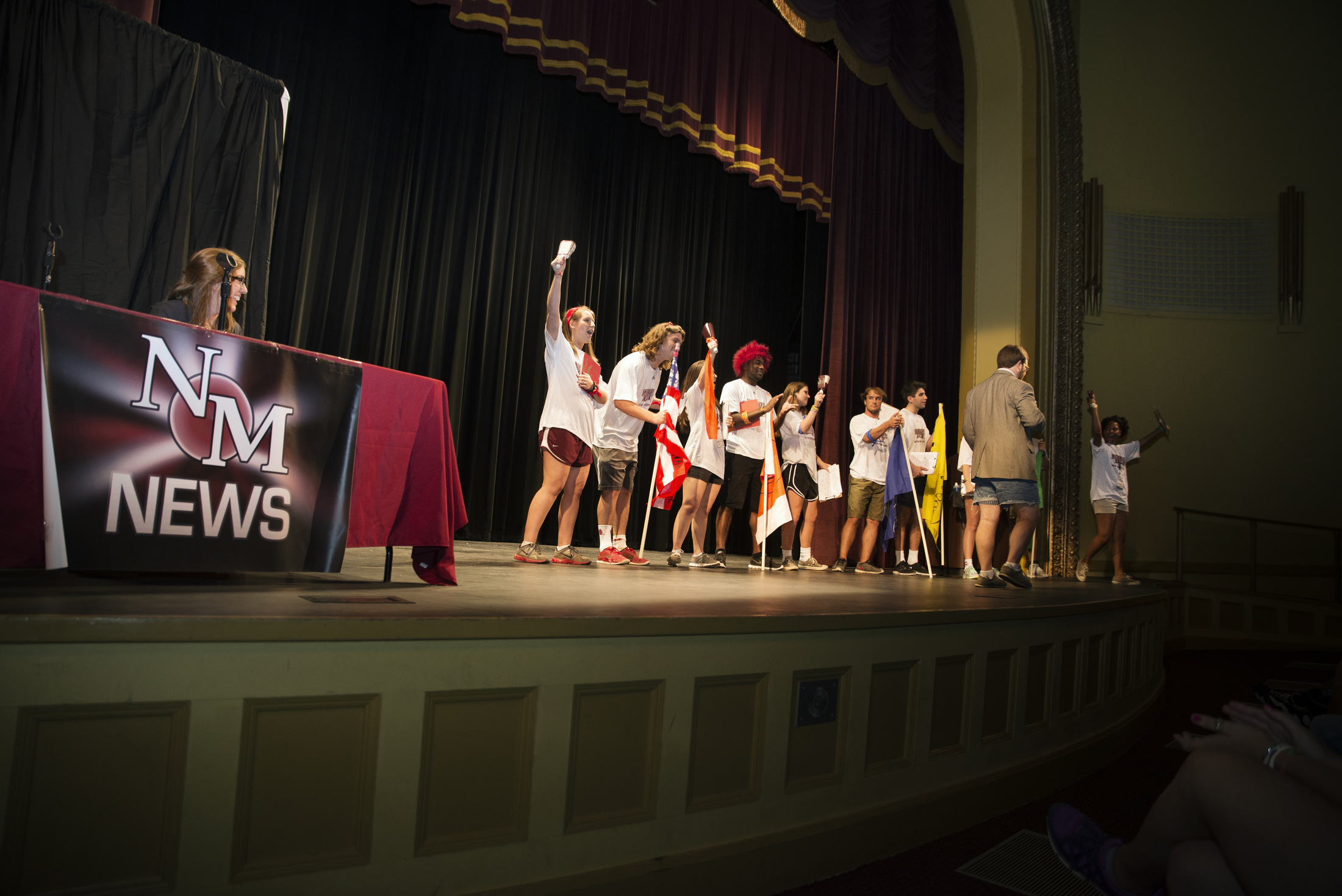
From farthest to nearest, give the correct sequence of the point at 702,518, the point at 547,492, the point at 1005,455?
the point at 702,518 < the point at 1005,455 < the point at 547,492

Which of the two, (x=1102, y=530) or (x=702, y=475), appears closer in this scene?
(x=702, y=475)

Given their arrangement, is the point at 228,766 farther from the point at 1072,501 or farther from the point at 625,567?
the point at 1072,501

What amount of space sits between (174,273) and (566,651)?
3.97 metres

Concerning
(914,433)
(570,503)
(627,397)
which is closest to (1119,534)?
(914,433)

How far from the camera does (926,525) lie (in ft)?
22.9

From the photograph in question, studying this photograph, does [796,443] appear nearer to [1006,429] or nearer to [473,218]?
[1006,429]

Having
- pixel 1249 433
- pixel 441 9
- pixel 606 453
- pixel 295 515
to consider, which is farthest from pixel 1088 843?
pixel 1249 433

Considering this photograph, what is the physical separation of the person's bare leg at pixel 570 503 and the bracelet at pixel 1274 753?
323 centimetres

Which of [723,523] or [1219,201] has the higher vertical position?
[1219,201]

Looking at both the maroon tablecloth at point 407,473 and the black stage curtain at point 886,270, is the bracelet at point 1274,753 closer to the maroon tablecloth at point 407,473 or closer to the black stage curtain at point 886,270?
the maroon tablecloth at point 407,473

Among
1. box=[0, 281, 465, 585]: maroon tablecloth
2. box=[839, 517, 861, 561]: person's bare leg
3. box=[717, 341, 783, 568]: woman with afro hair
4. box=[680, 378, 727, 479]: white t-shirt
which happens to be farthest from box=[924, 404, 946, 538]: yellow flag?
box=[0, 281, 465, 585]: maroon tablecloth

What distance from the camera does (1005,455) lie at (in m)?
4.41

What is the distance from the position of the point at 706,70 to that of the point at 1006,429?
440 cm

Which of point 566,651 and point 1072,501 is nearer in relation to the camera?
point 566,651
